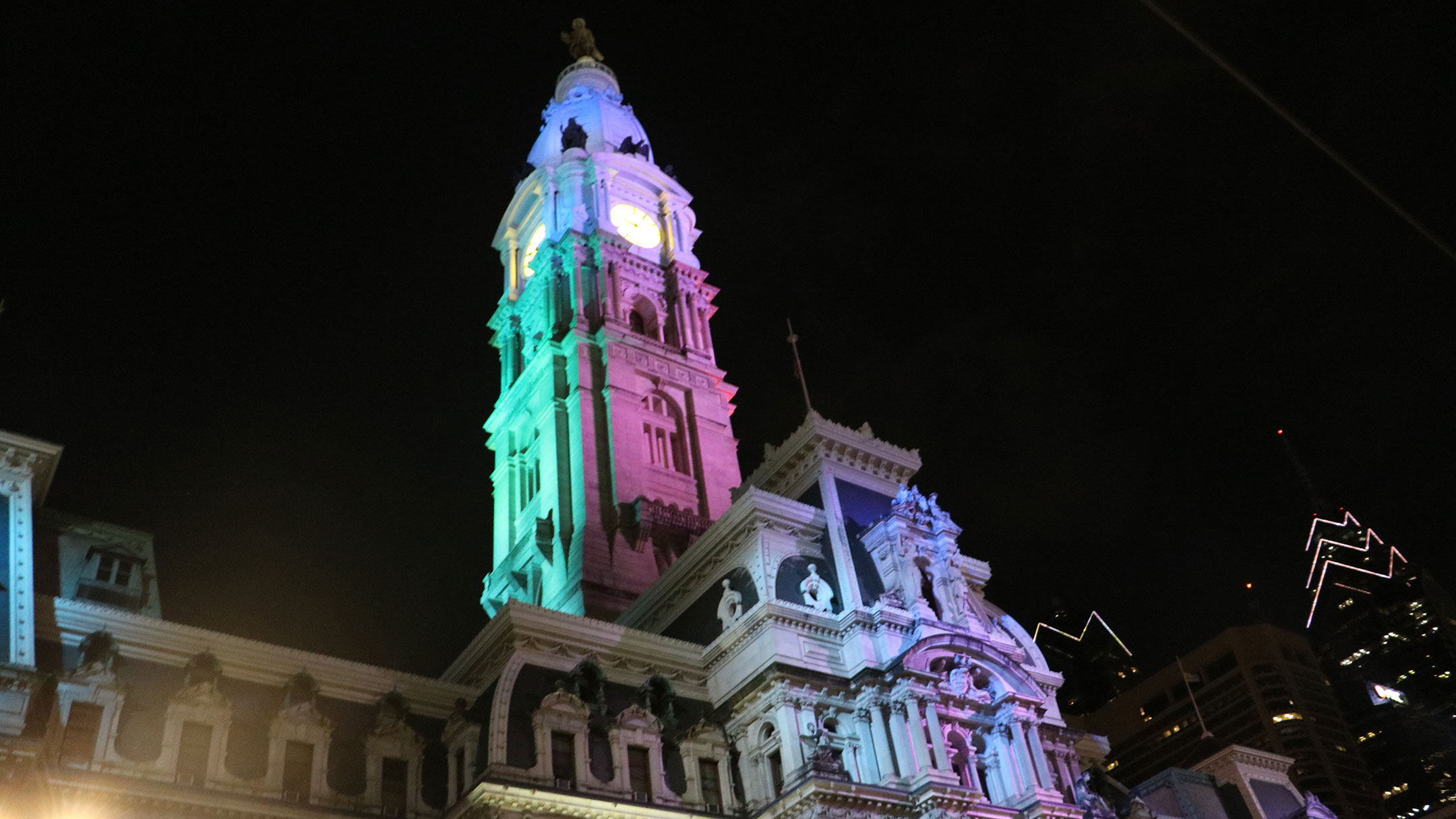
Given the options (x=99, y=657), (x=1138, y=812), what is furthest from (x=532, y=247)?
(x=1138, y=812)

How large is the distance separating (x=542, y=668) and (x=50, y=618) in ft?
45.8

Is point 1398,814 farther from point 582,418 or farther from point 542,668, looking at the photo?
point 542,668

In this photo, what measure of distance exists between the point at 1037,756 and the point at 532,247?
47.0 meters

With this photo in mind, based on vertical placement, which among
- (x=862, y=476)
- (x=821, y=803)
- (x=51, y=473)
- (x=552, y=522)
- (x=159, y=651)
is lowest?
(x=821, y=803)

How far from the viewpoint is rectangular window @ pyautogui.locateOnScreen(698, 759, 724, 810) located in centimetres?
3691

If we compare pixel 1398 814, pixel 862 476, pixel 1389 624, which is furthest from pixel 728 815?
pixel 1389 624

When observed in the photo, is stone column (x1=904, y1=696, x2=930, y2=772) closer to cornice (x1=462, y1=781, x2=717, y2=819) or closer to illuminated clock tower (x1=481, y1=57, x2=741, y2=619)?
cornice (x1=462, y1=781, x2=717, y2=819)

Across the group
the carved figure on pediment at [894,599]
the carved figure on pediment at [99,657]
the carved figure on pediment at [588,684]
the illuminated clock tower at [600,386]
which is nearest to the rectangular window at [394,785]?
the carved figure on pediment at [588,684]

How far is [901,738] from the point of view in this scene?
37438 millimetres

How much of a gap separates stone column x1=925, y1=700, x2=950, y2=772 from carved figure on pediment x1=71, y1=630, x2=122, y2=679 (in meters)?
24.6

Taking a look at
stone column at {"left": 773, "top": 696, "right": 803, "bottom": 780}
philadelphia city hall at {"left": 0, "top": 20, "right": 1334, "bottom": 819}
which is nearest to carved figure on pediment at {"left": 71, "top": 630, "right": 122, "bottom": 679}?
philadelphia city hall at {"left": 0, "top": 20, "right": 1334, "bottom": 819}

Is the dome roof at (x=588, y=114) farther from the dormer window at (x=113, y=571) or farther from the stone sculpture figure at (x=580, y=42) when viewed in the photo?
the dormer window at (x=113, y=571)

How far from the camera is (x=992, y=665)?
1623 inches

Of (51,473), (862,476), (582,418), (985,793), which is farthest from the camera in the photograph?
(582,418)
